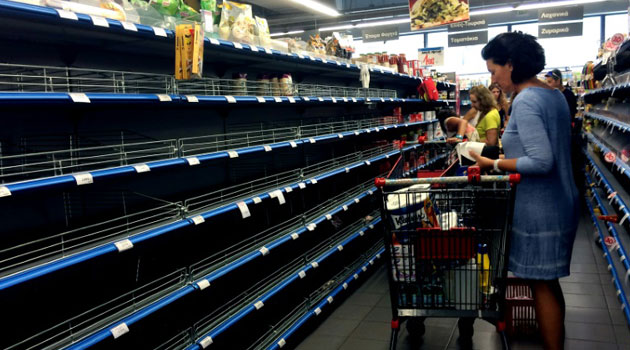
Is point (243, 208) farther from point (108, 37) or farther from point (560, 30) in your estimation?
point (560, 30)

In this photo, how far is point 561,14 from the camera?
1071 cm

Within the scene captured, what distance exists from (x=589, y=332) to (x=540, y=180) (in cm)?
202

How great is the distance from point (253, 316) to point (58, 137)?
1.94 metres

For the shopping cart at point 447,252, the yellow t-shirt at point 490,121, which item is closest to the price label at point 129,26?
the shopping cart at point 447,252

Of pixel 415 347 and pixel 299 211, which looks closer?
pixel 415 347

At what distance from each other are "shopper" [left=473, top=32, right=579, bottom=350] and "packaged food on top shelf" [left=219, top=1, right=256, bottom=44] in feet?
5.44

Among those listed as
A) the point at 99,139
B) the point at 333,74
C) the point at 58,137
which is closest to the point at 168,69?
the point at 99,139

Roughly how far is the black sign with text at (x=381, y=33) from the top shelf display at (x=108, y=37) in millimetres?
8213

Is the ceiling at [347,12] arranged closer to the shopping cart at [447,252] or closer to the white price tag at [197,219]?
the white price tag at [197,219]

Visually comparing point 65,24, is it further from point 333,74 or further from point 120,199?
point 333,74

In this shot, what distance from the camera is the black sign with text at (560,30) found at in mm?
10906

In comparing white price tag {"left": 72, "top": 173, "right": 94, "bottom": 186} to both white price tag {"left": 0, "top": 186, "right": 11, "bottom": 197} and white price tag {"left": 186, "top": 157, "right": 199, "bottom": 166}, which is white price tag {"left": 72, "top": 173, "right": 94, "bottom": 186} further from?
white price tag {"left": 186, "top": 157, "right": 199, "bottom": 166}

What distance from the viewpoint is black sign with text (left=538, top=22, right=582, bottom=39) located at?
10906mm

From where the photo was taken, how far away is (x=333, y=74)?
564 centimetres
